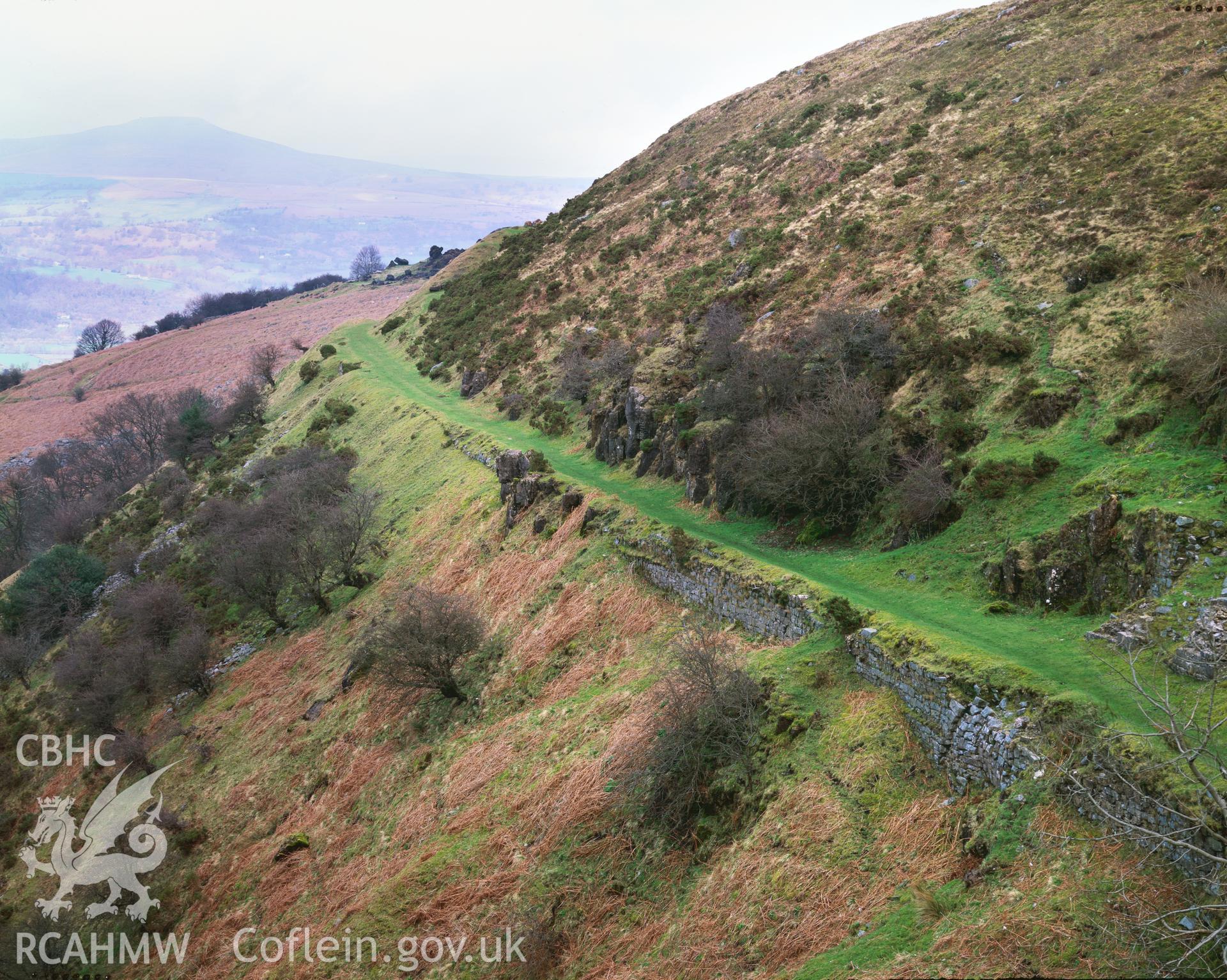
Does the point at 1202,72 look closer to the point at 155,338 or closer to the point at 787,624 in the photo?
the point at 787,624

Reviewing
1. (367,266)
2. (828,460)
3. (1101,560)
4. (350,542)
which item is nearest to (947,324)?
(828,460)

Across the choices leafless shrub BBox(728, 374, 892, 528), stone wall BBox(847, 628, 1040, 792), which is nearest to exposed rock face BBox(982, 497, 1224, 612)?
stone wall BBox(847, 628, 1040, 792)

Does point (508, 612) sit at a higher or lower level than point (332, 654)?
higher

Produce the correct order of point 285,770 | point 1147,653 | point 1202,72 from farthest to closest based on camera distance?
point 1202,72 < point 285,770 < point 1147,653

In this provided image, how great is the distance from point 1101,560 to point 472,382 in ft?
136

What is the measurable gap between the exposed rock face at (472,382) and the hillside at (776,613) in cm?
26

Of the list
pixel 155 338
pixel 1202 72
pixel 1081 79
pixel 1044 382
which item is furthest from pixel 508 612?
pixel 155 338

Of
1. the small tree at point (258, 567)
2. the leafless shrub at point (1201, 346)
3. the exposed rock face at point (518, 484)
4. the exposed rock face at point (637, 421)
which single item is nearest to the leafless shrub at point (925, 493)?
the leafless shrub at point (1201, 346)

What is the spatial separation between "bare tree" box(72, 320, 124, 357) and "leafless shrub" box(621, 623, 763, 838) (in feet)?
555

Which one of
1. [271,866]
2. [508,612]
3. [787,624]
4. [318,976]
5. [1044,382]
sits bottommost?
[271,866]

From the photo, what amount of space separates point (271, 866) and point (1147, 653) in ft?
71.1

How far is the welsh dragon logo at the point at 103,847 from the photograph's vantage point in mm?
22141

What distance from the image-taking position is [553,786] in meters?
15.1

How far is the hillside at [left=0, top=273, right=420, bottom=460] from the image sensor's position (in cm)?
9388
